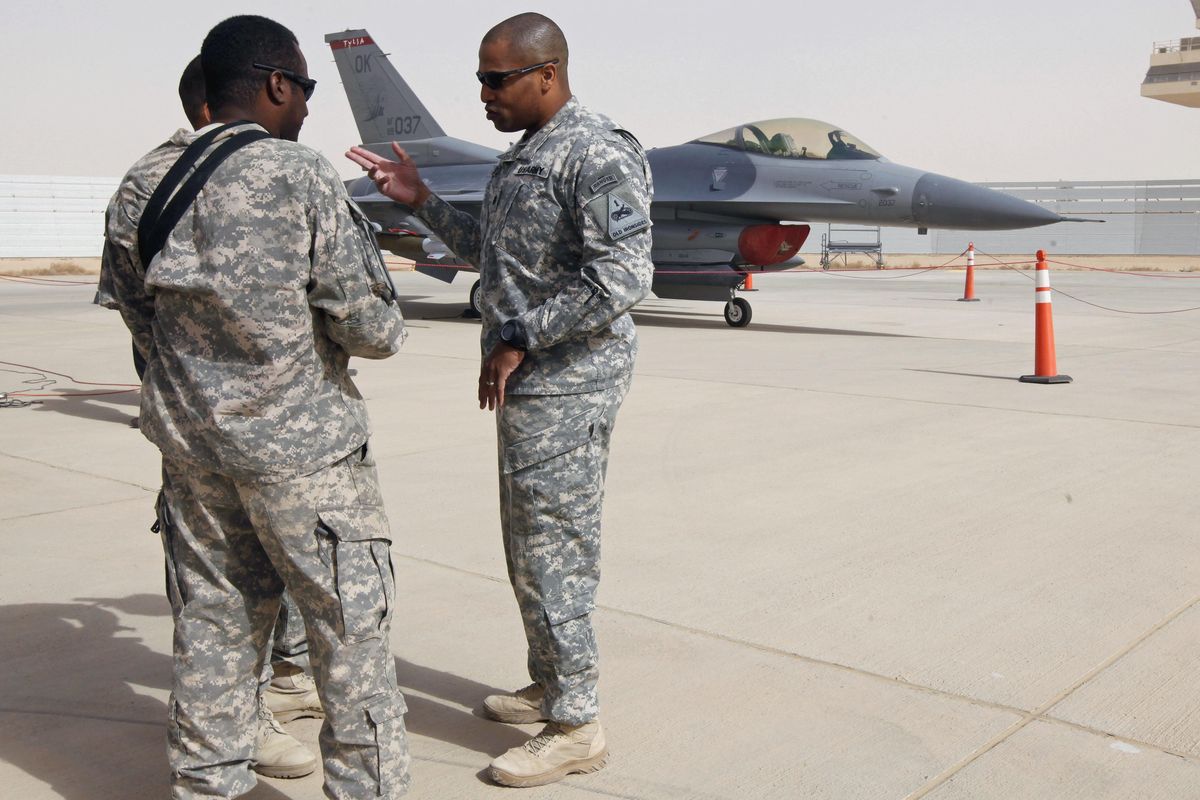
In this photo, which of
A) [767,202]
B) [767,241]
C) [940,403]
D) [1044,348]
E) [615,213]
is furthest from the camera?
[767,241]

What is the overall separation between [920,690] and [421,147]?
15952mm

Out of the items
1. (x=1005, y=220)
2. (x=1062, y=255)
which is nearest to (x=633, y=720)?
(x=1005, y=220)

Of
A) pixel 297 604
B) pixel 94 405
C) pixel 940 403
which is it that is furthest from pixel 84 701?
pixel 940 403

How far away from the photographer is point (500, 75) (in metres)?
2.76

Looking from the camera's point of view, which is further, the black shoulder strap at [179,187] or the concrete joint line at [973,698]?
the concrete joint line at [973,698]

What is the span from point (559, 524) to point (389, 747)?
26.5 inches

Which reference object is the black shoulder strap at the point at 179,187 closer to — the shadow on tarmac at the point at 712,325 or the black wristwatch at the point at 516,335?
the black wristwatch at the point at 516,335

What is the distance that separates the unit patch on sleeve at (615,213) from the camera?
105 inches

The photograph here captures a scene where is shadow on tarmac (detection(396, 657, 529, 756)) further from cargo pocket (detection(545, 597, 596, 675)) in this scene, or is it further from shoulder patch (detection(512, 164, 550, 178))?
shoulder patch (detection(512, 164, 550, 178))

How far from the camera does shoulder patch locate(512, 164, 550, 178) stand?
275cm

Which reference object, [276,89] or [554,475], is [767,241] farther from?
[276,89]

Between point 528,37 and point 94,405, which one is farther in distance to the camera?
point 94,405

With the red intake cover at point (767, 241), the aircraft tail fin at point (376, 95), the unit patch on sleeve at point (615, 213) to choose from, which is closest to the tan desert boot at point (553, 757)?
the unit patch on sleeve at point (615, 213)

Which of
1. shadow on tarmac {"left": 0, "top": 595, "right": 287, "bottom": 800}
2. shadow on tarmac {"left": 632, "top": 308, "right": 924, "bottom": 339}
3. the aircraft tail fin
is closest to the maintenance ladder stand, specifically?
the aircraft tail fin
